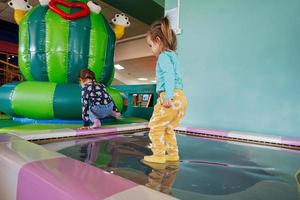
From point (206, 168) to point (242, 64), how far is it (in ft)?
3.75

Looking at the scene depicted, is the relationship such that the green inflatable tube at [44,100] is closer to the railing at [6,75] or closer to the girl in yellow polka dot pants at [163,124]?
the girl in yellow polka dot pants at [163,124]

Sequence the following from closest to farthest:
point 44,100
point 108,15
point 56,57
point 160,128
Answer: point 160,128 < point 44,100 < point 56,57 < point 108,15

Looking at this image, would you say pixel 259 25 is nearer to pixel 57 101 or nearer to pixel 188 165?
pixel 188 165

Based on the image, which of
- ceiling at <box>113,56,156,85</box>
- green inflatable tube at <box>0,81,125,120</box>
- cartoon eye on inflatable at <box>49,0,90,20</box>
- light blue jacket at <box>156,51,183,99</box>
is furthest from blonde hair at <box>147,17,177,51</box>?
ceiling at <box>113,56,156,85</box>

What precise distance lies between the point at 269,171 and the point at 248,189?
257 mm

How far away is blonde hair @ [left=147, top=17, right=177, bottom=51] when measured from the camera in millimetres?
939

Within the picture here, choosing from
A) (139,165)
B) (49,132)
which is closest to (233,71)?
(139,165)

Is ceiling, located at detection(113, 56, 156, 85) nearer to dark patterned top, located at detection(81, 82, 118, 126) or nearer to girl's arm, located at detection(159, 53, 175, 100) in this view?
dark patterned top, located at detection(81, 82, 118, 126)

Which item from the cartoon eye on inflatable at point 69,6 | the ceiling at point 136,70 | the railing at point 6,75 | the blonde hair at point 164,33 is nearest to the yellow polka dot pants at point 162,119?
the blonde hair at point 164,33

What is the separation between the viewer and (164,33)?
3.11ft

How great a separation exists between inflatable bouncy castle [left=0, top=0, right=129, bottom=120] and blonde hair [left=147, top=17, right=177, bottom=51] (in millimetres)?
1273

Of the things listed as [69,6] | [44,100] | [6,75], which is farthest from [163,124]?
[6,75]

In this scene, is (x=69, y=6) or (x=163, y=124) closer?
(x=163, y=124)

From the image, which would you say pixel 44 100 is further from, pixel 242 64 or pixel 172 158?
pixel 242 64
